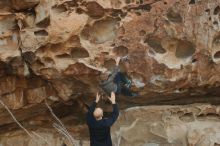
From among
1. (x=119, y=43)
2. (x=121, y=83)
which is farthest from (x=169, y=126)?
(x=119, y=43)

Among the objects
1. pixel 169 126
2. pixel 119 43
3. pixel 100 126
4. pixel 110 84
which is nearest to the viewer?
pixel 100 126

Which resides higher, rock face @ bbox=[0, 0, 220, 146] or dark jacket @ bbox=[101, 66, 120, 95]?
rock face @ bbox=[0, 0, 220, 146]

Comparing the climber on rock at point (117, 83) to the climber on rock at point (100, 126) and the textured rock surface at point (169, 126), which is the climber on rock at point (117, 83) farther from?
the textured rock surface at point (169, 126)

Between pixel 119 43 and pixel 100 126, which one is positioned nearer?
pixel 100 126

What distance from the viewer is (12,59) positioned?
432cm

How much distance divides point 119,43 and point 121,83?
35 cm

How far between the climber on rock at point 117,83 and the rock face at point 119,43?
0.10 metres

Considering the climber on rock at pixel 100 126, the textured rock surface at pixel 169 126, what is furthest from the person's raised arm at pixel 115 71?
the textured rock surface at pixel 169 126

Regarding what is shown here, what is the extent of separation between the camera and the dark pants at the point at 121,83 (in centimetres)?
413

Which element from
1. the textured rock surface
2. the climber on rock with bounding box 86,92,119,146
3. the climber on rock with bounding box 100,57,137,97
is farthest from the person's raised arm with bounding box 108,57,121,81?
the textured rock surface

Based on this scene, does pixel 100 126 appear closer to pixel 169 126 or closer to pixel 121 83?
pixel 121 83

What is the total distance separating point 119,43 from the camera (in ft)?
13.9

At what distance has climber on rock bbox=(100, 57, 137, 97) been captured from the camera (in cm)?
410

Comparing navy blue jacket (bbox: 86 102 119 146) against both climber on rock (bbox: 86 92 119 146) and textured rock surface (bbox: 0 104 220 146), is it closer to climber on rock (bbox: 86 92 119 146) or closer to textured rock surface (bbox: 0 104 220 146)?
climber on rock (bbox: 86 92 119 146)
